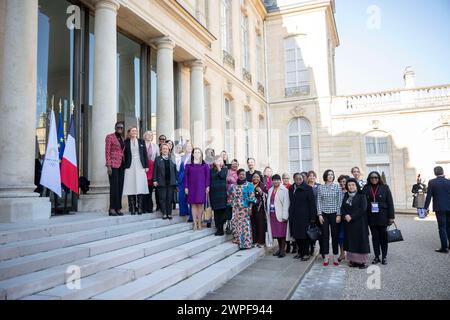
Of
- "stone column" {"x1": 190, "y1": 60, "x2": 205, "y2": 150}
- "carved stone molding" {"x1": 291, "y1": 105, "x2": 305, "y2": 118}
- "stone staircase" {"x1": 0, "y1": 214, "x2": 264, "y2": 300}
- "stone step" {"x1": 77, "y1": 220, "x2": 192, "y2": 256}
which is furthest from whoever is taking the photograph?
"carved stone molding" {"x1": 291, "y1": 105, "x2": 305, "y2": 118}

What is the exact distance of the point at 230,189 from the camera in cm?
670

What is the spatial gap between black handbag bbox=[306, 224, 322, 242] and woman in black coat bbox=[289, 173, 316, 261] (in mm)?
81

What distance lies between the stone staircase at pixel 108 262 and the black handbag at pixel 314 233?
115 centimetres

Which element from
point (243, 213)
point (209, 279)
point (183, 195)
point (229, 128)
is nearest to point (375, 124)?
point (229, 128)

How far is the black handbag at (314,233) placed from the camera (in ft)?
19.8

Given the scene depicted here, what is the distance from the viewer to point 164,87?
29.0ft

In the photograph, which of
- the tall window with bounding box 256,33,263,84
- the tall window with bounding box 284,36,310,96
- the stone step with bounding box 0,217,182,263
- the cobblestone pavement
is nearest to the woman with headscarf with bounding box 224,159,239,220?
the stone step with bounding box 0,217,182,263

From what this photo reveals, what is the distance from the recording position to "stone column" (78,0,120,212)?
21.1 ft

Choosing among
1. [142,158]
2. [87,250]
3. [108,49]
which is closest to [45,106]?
[108,49]

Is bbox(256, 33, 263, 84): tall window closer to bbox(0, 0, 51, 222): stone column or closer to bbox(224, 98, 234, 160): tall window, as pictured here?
bbox(224, 98, 234, 160): tall window

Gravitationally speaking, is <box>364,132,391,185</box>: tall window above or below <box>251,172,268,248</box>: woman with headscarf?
above

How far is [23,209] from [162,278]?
2.33 meters

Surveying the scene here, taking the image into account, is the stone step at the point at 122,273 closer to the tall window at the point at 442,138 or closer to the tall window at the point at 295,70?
the tall window at the point at 295,70

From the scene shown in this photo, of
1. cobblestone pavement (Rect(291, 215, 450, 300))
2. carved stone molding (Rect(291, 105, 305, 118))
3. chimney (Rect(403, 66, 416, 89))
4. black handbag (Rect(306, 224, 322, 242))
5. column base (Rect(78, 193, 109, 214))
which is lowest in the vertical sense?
cobblestone pavement (Rect(291, 215, 450, 300))
